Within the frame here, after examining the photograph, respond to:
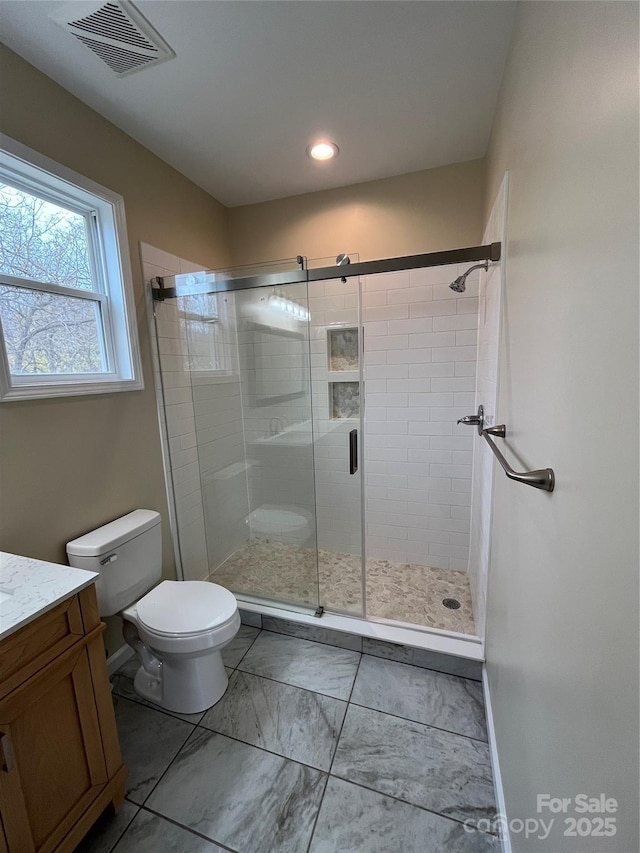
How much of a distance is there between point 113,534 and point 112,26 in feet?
6.23

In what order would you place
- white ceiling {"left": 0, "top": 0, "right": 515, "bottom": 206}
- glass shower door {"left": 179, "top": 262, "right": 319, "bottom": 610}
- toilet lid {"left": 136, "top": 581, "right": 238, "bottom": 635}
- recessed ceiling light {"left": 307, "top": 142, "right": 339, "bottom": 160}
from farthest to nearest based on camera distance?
glass shower door {"left": 179, "top": 262, "right": 319, "bottom": 610}
recessed ceiling light {"left": 307, "top": 142, "right": 339, "bottom": 160}
toilet lid {"left": 136, "top": 581, "right": 238, "bottom": 635}
white ceiling {"left": 0, "top": 0, "right": 515, "bottom": 206}

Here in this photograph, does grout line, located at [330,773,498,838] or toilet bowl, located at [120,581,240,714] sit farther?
toilet bowl, located at [120,581,240,714]

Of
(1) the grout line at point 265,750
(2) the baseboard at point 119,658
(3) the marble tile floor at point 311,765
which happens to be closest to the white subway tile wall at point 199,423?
(2) the baseboard at point 119,658

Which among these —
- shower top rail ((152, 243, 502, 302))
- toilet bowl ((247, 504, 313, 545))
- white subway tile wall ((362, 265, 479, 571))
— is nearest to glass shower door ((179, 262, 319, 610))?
toilet bowl ((247, 504, 313, 545))


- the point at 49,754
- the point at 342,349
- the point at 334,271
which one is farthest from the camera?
the point at 342,349

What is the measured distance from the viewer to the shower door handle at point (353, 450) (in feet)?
6.29

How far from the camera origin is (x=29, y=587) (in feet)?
3.21

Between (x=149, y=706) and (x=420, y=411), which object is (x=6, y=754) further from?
(x=420, y=411)

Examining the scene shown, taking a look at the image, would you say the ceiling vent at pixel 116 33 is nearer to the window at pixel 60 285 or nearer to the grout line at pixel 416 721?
the window at pixel 60 285

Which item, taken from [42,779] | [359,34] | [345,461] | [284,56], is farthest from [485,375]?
[42,779]

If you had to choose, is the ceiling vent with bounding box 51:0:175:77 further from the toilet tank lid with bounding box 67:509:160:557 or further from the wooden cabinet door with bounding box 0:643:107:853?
the wooden cabinet door with bounding box 0:643:107:853

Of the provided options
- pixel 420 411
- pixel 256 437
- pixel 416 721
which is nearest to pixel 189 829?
pixel 416 721

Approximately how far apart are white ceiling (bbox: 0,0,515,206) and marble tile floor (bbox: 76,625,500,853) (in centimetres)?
265

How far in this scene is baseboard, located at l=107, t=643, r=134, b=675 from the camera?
168 cm
